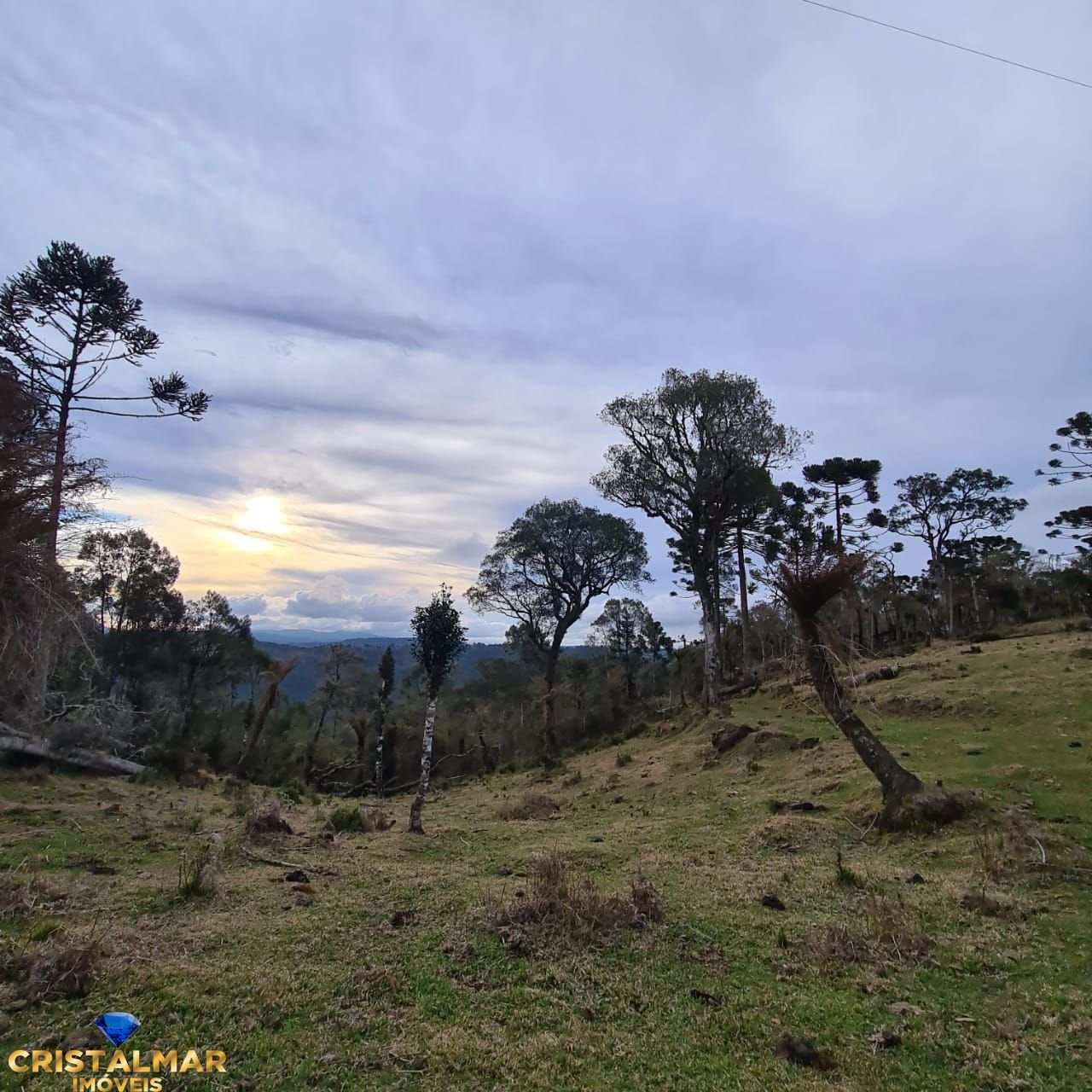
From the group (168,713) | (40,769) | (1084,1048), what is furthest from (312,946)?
(168,713)

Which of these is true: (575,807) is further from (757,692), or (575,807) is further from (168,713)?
(168,713)

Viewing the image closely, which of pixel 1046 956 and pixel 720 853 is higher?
pixel 1046 956

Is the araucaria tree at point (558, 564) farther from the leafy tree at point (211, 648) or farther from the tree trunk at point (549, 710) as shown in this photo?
the leafy tree at point (211, 648)

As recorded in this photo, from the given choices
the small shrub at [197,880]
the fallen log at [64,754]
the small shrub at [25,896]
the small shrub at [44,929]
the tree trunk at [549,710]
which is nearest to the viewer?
the small shrub at [44,929]

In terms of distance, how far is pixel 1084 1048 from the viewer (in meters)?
3.92

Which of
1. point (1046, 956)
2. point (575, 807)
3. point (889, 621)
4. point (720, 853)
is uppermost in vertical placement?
point (889, 621)

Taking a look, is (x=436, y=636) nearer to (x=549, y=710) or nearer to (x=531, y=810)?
(x=531, y=810)

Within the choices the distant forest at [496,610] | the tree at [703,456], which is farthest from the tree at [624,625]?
the tree at [703,456]

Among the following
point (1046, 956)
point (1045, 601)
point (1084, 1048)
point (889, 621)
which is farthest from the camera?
point (889, 621)

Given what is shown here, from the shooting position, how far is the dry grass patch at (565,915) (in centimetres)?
562

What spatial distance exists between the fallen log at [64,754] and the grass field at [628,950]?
659cm

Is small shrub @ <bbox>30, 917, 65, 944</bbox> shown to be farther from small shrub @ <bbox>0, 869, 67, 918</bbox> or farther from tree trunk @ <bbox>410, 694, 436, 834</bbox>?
tree trunk @ <bbox>410, 694, 436, 834</bbox>

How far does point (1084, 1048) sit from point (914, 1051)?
Answer: 1063 mm

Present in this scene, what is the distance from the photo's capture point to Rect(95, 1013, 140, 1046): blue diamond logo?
12.7 ft
